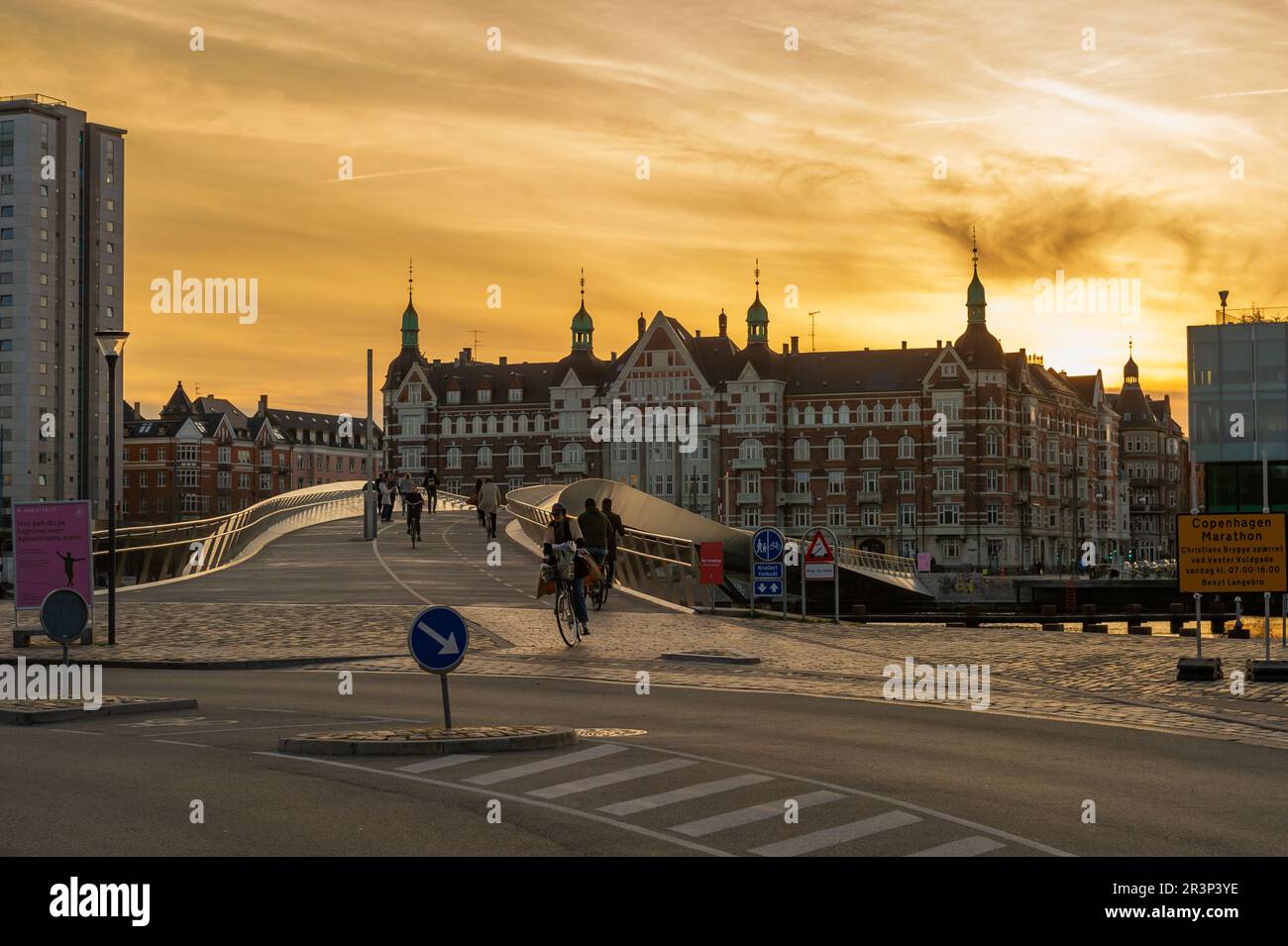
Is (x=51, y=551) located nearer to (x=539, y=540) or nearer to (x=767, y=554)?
(x=767, y=554)

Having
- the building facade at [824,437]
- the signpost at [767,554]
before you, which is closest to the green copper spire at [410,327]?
the building facade at [824,437]

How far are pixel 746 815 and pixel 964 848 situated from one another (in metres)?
1.55

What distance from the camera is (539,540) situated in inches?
1984

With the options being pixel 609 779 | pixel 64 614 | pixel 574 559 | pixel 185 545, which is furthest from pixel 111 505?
pixel 185 545

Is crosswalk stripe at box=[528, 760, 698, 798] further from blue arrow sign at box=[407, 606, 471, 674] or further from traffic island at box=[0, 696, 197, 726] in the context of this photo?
traffic island at box=[0, 696, 197, 726]

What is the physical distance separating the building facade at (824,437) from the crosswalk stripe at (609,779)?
107m

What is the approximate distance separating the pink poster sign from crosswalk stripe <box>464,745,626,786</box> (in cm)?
1208

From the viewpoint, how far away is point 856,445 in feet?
412

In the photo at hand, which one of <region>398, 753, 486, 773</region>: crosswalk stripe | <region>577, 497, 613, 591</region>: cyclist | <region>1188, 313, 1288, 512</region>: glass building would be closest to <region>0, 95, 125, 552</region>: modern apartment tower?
<region>1188, 313, 1288, 512</region>: glass building

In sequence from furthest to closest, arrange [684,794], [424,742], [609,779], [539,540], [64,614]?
[539,540] → [64,614] → [424,742] → [609,779] → [684,794]

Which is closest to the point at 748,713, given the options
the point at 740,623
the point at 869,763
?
the point at 869,763

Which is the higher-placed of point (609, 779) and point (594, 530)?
point (594, 530)

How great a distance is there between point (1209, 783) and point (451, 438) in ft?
443
